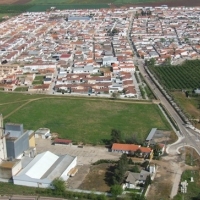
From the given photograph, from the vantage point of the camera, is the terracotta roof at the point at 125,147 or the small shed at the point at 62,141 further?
the small shed at the point at 62,141

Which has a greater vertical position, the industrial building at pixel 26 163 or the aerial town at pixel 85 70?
the industrial building at pixel 26 163

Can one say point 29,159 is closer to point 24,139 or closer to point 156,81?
point 24,139

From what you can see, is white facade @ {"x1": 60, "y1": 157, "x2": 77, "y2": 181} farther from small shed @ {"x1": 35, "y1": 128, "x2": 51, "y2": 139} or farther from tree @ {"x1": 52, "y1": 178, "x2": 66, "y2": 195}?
small shed @ {"x1": 35, "y1": 128, "x2": 51, "y2": 139}

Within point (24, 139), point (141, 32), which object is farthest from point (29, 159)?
point (141, 32)

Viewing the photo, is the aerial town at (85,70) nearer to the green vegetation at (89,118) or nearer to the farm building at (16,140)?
the farm building at (16,140)

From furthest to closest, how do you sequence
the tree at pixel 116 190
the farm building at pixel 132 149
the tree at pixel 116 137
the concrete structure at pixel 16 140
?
the tree at pixel 116 137 < the farm building at pixel 132 149 < the concrete structure at pixel 16 140 < the tree at pixel 116 190

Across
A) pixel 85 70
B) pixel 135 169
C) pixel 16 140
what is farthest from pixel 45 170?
pixel 85 70

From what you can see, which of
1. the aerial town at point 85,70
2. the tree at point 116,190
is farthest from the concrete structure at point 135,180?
the tree at point 116,190
